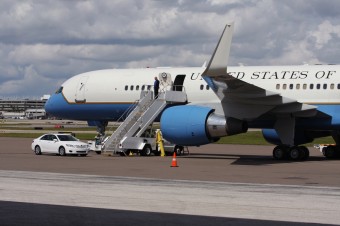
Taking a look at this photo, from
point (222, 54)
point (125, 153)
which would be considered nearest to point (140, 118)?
point (125, 153)

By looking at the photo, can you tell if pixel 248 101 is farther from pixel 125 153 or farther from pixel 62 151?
pixel 62 151

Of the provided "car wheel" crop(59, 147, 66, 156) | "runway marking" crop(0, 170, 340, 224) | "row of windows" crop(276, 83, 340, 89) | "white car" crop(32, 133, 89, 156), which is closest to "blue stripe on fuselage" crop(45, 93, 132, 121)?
"white car" crop(32, 133, 89, 156)

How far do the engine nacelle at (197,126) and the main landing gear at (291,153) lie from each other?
2.43 m

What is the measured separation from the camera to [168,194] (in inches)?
655

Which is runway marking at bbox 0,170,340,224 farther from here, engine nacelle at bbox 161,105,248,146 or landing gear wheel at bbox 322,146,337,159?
landing gear wheel at bbox 322,146,337,159

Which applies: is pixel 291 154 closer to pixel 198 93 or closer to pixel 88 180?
pixel 198 93

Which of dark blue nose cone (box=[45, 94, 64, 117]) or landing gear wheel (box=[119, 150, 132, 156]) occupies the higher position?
dark blue nose cone (box=[45, 94, 64, 117])

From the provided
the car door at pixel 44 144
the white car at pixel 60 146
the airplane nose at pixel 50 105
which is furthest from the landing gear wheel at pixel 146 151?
the airplane nose at pixel 50 105

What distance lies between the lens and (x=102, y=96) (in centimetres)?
3681

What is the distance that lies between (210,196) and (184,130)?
13.0 meters

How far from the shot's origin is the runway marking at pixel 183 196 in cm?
1366

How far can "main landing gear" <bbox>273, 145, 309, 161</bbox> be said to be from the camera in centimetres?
3050

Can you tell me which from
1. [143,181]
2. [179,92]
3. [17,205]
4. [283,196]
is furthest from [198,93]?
[17,205]

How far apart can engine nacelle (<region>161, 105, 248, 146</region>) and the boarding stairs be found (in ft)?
14.5
